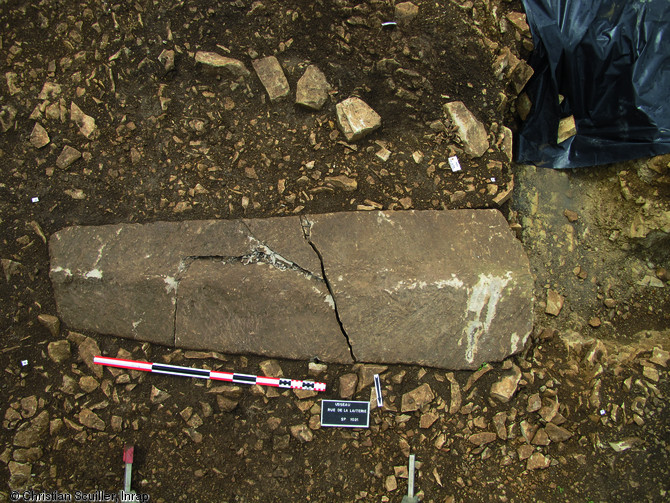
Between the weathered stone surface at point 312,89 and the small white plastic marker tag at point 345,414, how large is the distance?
4.68 feet

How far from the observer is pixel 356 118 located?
208 centimetres

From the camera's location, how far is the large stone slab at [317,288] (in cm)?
194

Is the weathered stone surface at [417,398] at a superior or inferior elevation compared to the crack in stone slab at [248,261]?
inferior

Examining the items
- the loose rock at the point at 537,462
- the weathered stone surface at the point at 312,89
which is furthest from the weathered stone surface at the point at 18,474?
the loose rock at the point at 537,462

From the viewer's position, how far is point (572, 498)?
1864mm

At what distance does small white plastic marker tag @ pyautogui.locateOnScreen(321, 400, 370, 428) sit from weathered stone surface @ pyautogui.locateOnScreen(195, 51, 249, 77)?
166cm

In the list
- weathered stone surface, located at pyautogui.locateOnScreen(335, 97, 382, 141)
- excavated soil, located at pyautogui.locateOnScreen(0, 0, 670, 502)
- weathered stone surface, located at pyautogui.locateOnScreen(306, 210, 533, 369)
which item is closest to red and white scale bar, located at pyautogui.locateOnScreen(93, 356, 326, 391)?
excavated soil, located at pyautogui.locateOnScreen(0, 0, 670, 502)

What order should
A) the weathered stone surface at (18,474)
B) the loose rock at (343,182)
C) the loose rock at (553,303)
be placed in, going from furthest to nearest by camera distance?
the loose rock at (553,303), the loose rock at (343,182), the weathered stone surface at (18,474)

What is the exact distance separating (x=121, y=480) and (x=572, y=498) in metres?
2.00

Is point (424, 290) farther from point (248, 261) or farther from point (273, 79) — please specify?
point (273, 79)

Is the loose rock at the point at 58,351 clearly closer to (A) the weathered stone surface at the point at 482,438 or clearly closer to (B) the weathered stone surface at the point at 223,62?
(B) the weathered stone surface at the point at 223,62

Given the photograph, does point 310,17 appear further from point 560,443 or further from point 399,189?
point 560,443

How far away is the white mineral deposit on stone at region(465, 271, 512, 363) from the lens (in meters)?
1.95

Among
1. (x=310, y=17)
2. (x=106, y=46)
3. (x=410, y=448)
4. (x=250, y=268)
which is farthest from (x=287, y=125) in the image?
(x=410, y=448)
